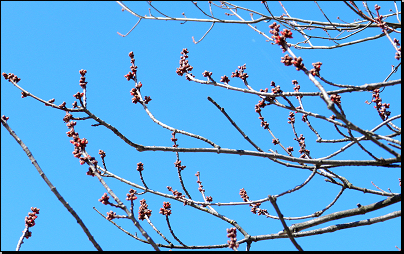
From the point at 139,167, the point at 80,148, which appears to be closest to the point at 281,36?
the point at 80,148

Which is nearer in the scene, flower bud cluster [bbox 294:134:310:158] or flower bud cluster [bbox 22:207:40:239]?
flower bud cluster [bbox 22:207:40:239]

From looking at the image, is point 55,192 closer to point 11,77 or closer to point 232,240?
point 232,240

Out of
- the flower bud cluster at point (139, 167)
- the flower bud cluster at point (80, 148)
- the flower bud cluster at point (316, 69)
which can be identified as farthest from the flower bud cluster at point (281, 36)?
the flower bud cluster at point (139, 167)

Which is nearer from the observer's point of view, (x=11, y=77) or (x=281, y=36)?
(x=281, y=36)

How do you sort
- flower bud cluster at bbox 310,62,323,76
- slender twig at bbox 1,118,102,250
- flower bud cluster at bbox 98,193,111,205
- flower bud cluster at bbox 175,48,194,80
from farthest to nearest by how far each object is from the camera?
flower bud cluster at bbox 175,48,194,80
flower bud cluster at bbox 310,62,323,76
flower bud cluster at bbox 98,193,111,205
slender twig at bbox 1,118,102,250

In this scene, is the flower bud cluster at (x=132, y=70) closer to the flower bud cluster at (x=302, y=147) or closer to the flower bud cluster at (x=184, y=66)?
the flower bud cluster at (x=184, y=66)

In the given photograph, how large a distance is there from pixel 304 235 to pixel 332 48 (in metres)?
3.00

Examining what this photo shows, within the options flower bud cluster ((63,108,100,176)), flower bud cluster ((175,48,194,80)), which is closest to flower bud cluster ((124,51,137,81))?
flower bud cluster ((175,48,194,80))

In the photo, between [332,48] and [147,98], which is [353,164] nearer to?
[147,98]

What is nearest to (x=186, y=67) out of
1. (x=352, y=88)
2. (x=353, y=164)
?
(x=352, y=88)

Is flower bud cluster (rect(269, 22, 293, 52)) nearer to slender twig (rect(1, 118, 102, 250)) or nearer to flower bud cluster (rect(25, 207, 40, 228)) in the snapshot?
slender twig (rect(1, 118, 102, 250))

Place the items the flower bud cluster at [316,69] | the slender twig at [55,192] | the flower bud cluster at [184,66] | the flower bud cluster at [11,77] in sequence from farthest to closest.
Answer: the flower bud cluster at [184,66], the flower bud cluster at [11,77], the flower bud cluster at [316,69], the slender twig at [55,192]

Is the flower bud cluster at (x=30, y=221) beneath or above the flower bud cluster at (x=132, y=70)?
beneath

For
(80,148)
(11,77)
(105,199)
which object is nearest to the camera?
(105,199)
